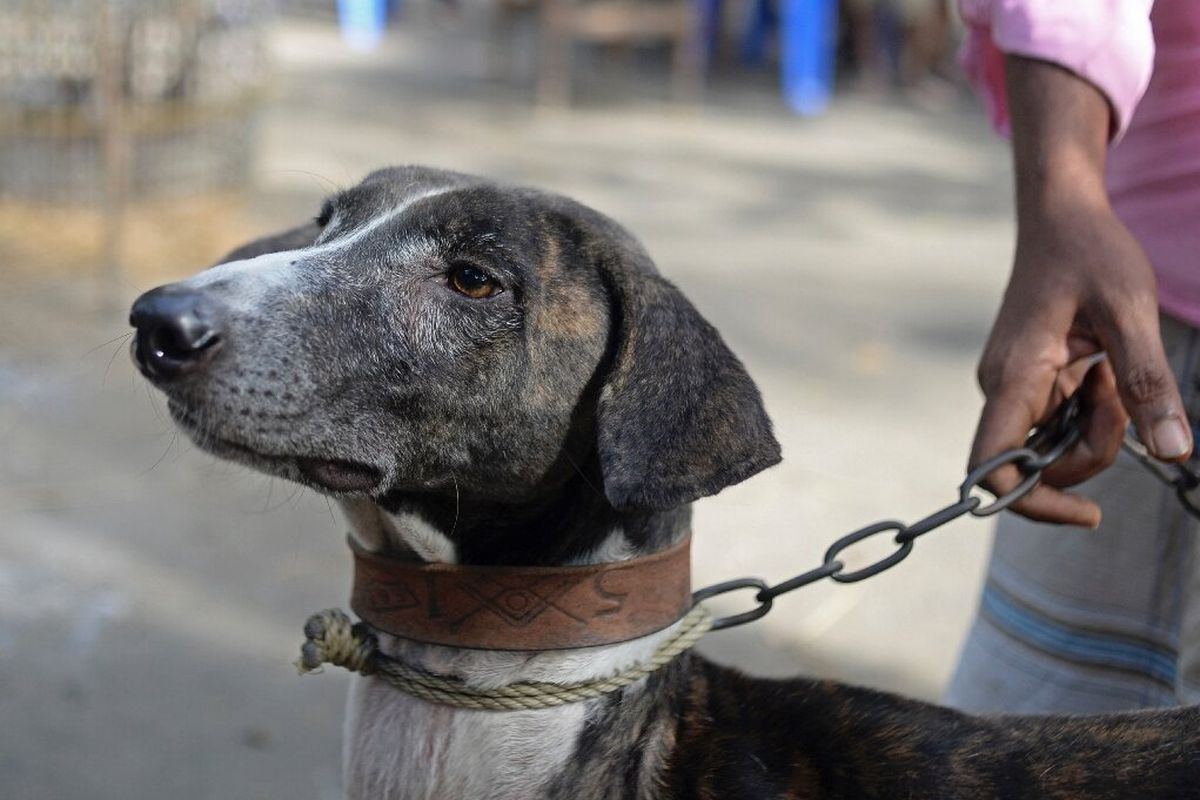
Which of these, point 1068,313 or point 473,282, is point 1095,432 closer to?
point 1068,313

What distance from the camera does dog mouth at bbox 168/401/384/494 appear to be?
2.13 metres

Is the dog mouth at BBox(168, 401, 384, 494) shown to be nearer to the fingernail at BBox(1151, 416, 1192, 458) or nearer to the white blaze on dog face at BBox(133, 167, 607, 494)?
the white blaze on dog face at BBox(133, 167, 607, 494)

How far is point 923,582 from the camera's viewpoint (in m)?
4.96

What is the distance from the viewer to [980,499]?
2193 mm

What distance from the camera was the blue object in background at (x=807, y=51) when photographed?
1386 cm

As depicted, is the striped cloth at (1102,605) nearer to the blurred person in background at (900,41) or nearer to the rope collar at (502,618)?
the rope collar at (502,618)

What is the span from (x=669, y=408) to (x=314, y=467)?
0.55 metres

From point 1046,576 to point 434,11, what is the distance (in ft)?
57.0

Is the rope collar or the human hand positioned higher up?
the human hand

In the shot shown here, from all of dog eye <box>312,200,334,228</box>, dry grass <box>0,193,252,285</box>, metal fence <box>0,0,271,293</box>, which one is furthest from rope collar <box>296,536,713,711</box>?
dry grass <box>0,193,252,285</box>

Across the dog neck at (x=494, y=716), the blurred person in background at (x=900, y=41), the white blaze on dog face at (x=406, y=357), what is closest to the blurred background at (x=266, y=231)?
the white blaze on dog face at (x=406, y=357)

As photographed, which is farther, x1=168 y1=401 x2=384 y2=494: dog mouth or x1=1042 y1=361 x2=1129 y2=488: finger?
x1=1042 y1=361 x2=1129 y2=488: finger

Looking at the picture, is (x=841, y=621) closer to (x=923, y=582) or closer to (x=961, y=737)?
(x=923, y=582)

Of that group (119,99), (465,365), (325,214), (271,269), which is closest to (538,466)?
(465,365)
